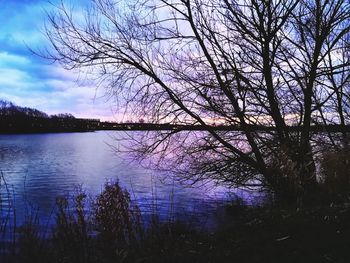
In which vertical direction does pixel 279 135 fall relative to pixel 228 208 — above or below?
above

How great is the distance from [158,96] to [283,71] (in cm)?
444

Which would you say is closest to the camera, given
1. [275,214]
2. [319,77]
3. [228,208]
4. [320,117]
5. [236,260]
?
[236,260]

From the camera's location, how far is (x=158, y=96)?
12375 mm

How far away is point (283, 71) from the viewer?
45.7 feet

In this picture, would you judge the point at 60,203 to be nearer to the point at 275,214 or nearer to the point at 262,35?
the point at 275,214

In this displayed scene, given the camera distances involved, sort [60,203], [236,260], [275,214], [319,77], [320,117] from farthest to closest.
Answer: [320,117] < [319,77] < [60,203] < [275,214] < [236,260]

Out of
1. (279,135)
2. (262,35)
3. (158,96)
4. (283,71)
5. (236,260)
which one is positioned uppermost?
(262,35)

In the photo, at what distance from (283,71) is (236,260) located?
9.36 m

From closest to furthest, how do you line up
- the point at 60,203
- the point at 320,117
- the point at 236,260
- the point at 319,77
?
the point at 236,260
the point at 60,203
the point at 319,77
the point at 320,117

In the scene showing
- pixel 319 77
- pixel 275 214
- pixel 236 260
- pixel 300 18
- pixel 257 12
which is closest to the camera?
pixel 236 260

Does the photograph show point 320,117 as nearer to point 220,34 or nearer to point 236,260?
point 220,34

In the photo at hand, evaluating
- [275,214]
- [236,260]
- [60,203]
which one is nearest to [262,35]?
[275,214]

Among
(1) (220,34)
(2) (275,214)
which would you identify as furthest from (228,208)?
(2) (275,214)

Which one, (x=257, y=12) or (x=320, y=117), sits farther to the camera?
(x=320, y=117)
